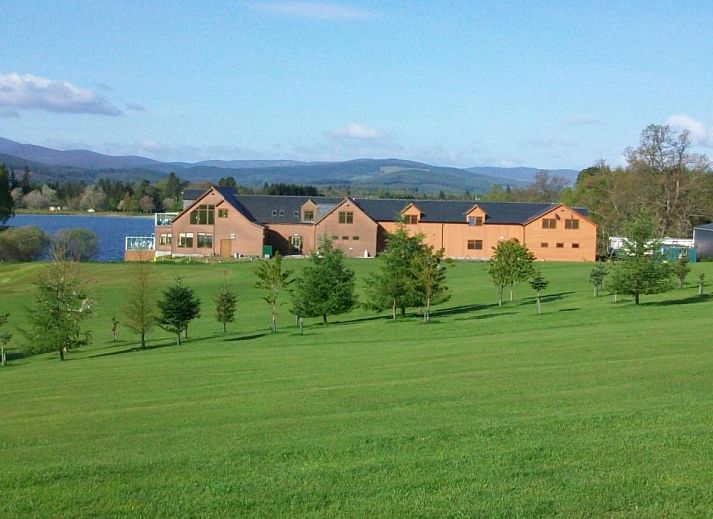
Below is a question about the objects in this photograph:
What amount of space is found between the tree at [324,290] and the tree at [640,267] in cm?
1253

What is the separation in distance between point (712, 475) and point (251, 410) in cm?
901

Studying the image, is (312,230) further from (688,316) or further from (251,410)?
(251,410)

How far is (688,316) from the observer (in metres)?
33.4

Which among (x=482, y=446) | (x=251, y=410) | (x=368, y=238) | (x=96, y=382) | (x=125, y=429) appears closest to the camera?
(x=482, y=446)

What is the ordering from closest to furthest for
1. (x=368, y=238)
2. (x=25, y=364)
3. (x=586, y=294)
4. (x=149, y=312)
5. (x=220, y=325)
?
1. (x=25, y=364)
2. (x=149, y=312)
3. (x=220, y=325)
4. (x=586, y=294)
5. (x=368, y=238)

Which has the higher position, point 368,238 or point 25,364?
point 368,238

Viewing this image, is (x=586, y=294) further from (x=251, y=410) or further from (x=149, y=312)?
(x=251, y=410)

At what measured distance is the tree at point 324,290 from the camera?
1661 inches

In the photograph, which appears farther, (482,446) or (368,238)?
(368,238)

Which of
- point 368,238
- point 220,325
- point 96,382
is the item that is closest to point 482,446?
point 96,382

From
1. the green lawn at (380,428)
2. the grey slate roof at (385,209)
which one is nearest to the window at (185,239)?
the grey slate roof at (385,209)

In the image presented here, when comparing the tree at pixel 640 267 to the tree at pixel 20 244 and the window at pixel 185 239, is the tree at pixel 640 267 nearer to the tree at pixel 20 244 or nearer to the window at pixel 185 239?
the window at pixel 185 239

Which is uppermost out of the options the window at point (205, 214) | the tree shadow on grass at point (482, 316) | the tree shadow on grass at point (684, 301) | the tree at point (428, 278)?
the window at point (205, 214)

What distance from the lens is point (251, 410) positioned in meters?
17.1
